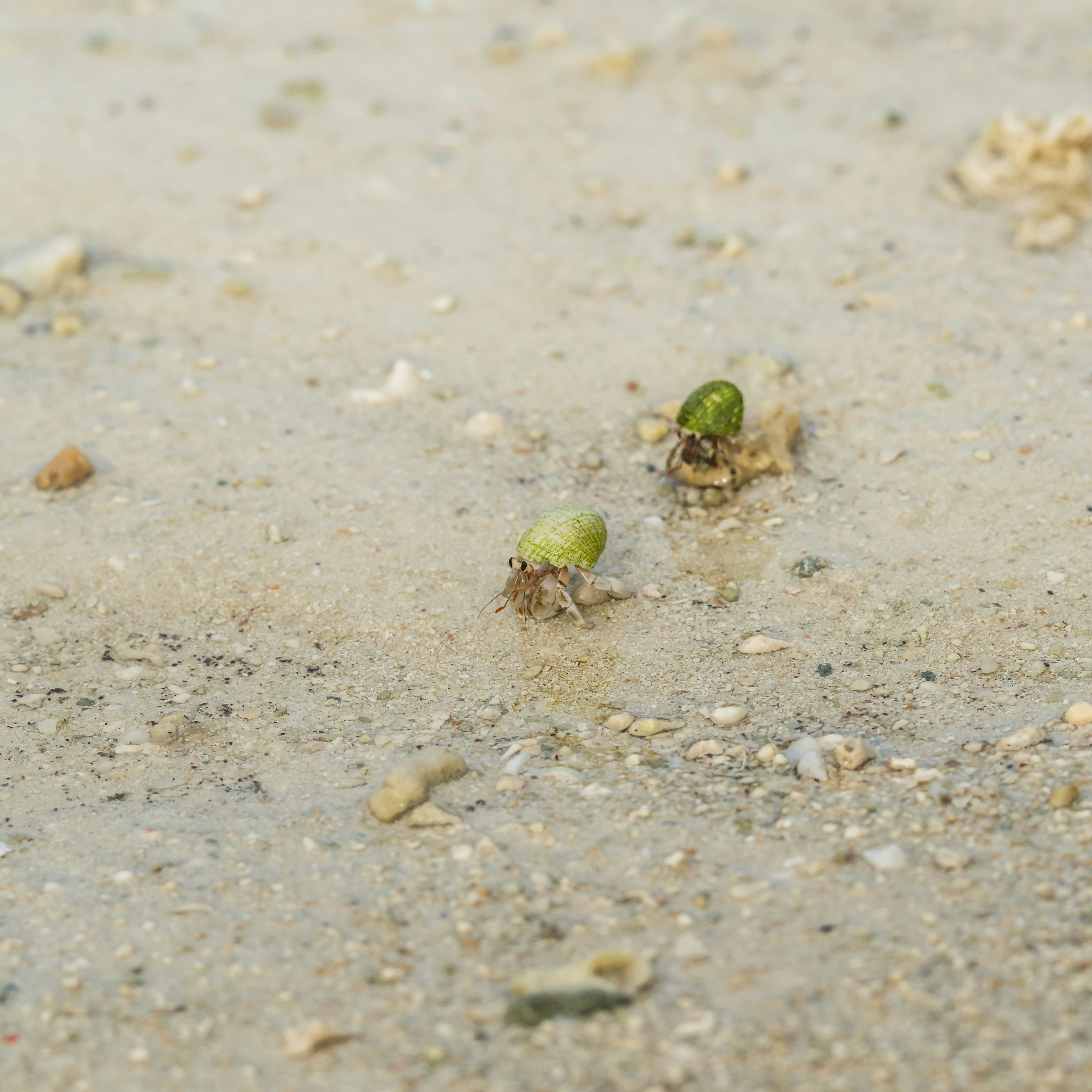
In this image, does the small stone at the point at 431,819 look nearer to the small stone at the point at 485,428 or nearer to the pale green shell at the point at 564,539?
the pale green shell at the point at 564,539

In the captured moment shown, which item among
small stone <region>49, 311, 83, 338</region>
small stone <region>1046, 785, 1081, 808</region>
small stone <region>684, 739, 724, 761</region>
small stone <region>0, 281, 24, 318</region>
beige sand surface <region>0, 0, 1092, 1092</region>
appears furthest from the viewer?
small stone <region>0, 281, 24, 318</region>

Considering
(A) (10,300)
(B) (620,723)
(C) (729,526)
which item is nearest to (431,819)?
(B) (620,723)

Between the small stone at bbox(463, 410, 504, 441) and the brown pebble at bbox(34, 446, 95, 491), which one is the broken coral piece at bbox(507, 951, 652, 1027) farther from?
the brown pebble at bbox(34, 446, 95, 491)

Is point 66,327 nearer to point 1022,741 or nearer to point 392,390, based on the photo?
point 392,390

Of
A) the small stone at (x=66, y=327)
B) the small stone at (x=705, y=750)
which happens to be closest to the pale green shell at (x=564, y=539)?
the small stone at (x=705, y=750)

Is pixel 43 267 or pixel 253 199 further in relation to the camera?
pixel 253 199

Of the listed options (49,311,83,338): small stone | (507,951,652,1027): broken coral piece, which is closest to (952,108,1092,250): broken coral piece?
(507,951,652,1027): broken coral piece

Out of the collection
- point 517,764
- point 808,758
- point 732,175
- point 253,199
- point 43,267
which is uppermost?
point 732,175

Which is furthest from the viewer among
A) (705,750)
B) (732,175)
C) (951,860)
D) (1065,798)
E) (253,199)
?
(253,199)
